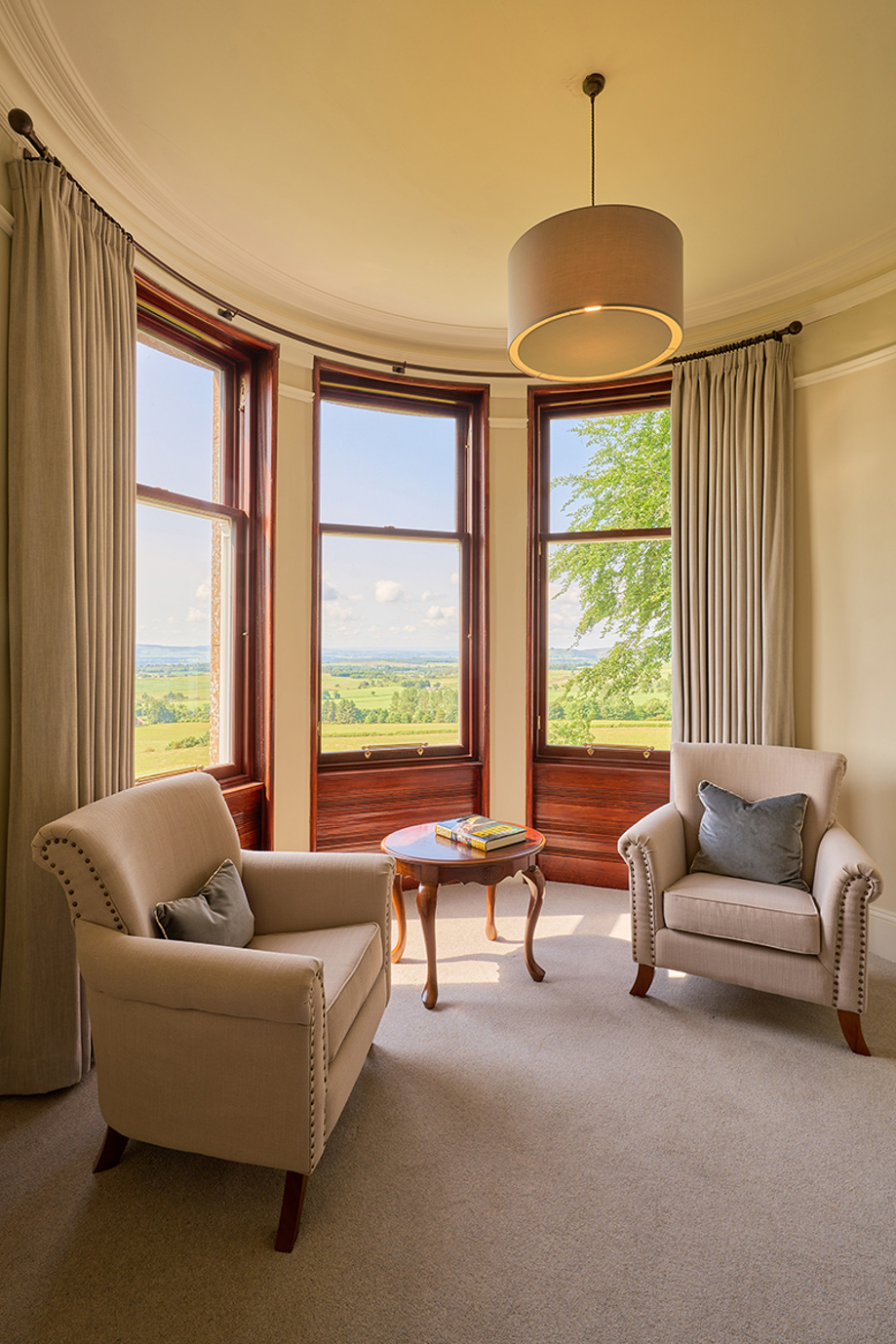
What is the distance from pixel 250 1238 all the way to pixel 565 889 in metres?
2.74

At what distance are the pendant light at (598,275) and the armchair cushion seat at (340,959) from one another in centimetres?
197

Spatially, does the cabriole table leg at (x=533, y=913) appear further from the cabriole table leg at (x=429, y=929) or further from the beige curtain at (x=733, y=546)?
the beige curtain at (x=733, y=546)

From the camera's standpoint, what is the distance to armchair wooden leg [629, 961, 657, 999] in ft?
9.34

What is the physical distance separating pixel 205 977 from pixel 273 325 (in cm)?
323

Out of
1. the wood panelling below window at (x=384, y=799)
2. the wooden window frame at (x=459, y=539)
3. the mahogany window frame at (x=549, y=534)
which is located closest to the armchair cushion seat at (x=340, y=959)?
the wood panelling below window at (x=384, y=799)

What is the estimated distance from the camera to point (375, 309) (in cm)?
387

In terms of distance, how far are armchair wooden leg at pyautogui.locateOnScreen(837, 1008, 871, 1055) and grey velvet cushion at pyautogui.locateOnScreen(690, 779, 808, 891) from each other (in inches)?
18.6

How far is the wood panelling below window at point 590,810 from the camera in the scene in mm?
4117

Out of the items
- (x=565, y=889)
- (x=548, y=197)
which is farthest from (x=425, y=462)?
(x=565, y=889)

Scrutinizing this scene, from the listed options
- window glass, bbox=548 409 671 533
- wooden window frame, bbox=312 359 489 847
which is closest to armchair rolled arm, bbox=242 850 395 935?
wooden window frame, bbox=312 359 489 847

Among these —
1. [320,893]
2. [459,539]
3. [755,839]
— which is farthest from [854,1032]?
[459,539]

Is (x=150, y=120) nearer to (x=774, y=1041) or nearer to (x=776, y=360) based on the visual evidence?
Answer: (x=776, y=360)

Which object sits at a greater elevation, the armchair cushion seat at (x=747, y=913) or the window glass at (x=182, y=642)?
the window glass at (x=182, y=642)

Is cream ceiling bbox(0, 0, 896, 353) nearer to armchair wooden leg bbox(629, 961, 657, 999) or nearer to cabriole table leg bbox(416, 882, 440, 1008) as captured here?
cabriole table leg bbox(416, 882, 440, 1008)
